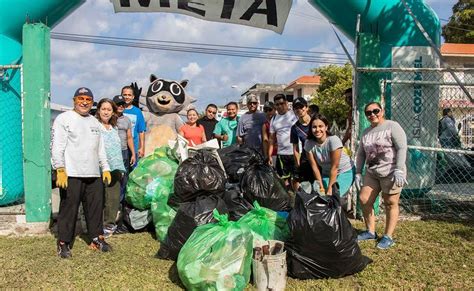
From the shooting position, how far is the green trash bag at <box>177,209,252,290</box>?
3316 millimetres

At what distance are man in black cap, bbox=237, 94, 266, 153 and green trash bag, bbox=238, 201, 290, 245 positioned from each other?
247cm

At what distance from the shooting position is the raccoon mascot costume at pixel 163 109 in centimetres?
698

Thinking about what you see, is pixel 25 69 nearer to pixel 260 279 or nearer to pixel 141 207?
pixel 141 207

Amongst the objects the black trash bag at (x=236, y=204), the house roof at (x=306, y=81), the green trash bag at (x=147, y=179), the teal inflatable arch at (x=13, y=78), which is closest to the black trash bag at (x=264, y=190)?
the black trash bag at (x=236, y=204)

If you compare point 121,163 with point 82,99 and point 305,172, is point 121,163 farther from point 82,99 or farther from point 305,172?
point 305,172

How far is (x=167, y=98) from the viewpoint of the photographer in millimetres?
7367

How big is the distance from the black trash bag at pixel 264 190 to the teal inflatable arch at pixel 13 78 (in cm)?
298

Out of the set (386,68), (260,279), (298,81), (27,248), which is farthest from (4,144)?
(298,81)

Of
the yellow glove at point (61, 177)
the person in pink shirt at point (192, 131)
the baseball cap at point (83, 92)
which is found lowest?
the yellow glove at point (61, 177)

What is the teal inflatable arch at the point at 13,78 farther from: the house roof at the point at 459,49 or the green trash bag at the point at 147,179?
the house roof at the point at 459,49

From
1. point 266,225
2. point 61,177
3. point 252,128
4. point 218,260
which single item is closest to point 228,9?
point 252,128

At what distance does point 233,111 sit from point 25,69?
2.93 metres

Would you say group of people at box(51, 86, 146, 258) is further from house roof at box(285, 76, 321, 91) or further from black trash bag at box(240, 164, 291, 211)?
house roof at box(285, 76, 321, 91)

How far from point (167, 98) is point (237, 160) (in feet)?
7.51
